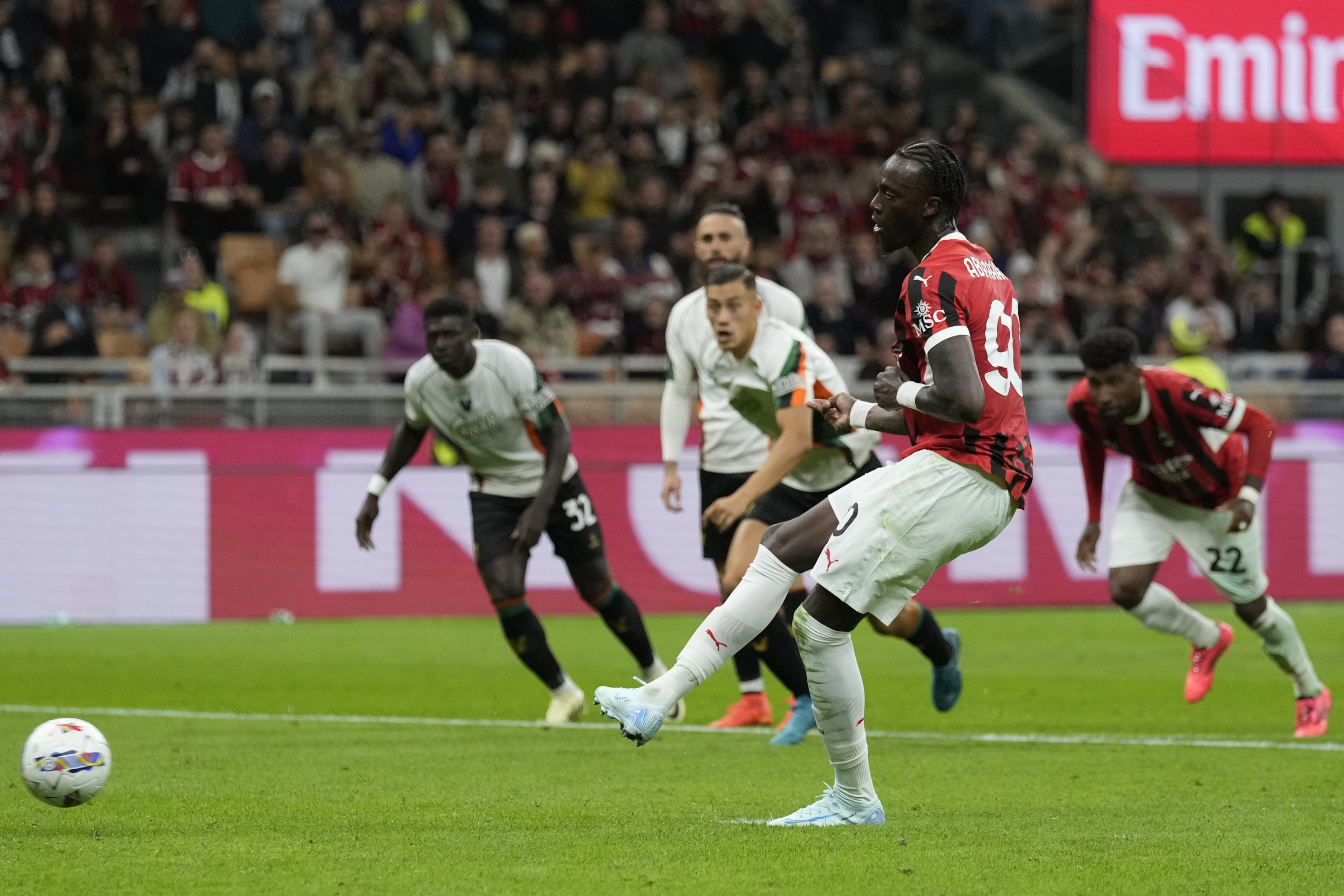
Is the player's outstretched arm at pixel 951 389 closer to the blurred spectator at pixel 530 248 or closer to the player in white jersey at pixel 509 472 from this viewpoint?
the player in white jersey at pixel 509 472

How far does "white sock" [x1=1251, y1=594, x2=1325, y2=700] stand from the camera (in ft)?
30.3

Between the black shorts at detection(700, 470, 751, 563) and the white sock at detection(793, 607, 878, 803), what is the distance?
328cm

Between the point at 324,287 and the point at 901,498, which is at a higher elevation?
the point at 324,287

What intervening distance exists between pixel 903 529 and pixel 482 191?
43.7 feet

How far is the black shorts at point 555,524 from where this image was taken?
31.2 feet

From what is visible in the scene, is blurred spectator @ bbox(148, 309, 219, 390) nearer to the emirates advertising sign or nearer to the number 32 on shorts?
the number 32 on shorts

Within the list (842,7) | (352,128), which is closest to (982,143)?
(842,7)

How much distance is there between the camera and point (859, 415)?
5.90 m

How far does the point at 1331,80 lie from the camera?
23.9 metres

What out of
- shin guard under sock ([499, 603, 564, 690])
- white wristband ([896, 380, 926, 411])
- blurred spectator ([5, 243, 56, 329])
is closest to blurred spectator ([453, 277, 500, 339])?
blurred spectator ([5, 243, 56, 329])

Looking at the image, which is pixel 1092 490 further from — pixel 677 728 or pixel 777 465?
pixel 677 728

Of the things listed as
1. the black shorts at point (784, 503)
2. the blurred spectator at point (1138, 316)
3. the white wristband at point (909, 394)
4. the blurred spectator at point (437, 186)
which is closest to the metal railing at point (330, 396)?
the blurred spectator at point (1138, 316)

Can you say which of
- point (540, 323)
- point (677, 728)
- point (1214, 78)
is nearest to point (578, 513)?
point (677, 728)

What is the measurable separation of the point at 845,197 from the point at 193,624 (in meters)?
9.50
